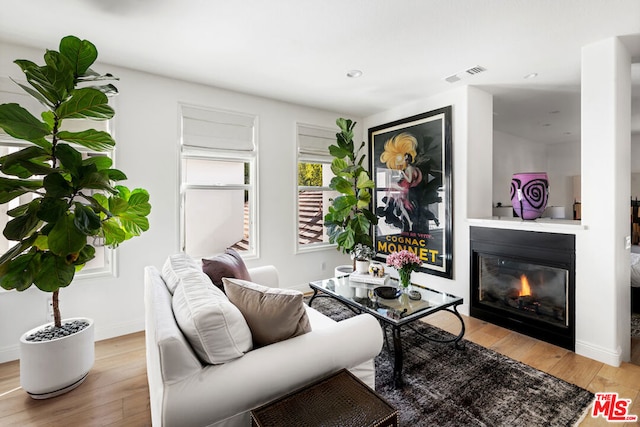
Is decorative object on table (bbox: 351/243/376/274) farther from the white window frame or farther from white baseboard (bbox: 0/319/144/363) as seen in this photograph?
white baseboard (bbox: 0/319/144/363)

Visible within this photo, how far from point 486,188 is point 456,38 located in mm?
1857

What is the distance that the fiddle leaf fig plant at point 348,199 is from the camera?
3.76 meters

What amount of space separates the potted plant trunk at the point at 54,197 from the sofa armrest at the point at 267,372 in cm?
114

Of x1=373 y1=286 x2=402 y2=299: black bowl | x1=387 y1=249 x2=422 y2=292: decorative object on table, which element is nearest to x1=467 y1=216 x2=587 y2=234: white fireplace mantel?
x1=387 y1=249 x2=422 y2=292: decorative object on table

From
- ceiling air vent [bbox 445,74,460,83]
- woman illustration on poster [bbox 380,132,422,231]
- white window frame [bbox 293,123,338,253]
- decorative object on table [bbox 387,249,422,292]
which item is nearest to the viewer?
decorative object on table [bbox 387,249,422,292]

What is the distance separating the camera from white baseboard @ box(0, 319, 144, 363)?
2461 mm

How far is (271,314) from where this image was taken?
1.42 metres

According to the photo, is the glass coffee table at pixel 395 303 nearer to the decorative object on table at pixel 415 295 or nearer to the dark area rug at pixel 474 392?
the decorative object on table at pixel 415 295

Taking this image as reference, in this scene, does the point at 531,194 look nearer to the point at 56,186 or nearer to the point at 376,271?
the point at 376,271

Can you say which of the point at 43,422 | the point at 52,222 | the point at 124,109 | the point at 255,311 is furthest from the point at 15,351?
the point at 255,311

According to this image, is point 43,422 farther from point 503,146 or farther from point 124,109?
point 503,146

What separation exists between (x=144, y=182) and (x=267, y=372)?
2.53 m

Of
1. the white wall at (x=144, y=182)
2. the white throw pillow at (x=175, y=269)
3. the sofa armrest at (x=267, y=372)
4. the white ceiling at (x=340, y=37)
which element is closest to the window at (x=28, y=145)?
the white wall at (x=144, y=182)

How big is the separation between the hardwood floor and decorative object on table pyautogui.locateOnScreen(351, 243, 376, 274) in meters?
1.07
